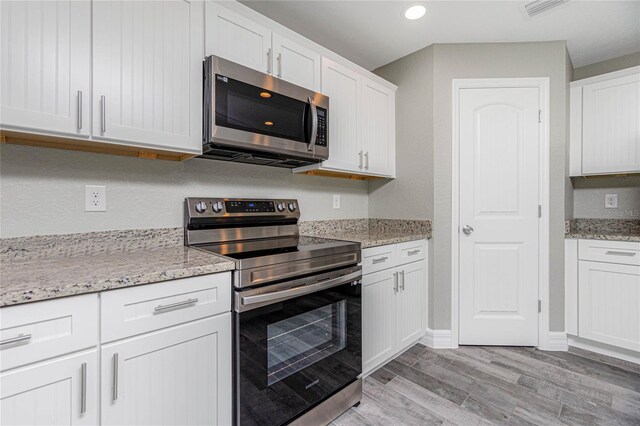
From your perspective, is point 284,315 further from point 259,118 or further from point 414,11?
point 414,11

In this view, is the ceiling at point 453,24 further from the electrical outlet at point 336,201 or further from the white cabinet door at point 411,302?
the white cabinet door at point 411,302

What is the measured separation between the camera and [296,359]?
1.50 m

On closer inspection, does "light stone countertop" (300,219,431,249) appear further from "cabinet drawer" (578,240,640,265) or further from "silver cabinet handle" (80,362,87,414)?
"silver cabinet handle" (80,362,87,414)

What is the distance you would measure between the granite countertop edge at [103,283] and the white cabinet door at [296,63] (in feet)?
3.91

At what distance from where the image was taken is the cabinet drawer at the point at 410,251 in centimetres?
225

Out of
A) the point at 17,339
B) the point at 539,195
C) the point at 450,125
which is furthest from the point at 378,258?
the point at 17,339

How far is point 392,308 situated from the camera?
7.16 ft

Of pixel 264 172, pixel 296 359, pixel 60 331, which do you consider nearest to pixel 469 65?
pixel 264 172

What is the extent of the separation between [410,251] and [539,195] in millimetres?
1092

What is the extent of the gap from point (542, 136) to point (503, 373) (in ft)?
5.72

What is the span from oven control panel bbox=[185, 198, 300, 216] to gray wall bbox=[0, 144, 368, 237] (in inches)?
2.6

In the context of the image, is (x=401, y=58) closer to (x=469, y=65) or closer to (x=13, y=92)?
(x=469, y=65)

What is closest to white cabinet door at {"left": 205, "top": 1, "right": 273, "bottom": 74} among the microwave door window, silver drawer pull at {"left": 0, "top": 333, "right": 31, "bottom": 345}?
the microwave door window

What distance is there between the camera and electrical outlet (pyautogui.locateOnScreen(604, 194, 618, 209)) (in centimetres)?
268
